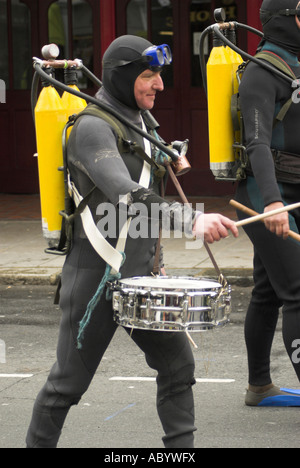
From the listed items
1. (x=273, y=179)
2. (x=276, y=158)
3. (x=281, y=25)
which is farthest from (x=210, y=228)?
(x=281, y=25)

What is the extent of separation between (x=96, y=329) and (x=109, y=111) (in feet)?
2.83

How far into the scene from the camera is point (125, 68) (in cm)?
401

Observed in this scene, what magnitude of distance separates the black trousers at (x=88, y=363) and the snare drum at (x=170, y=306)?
0.22 meters

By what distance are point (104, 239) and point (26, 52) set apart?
10.6m

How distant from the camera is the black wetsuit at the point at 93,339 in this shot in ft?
13.2

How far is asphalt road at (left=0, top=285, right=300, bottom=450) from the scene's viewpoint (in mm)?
4922

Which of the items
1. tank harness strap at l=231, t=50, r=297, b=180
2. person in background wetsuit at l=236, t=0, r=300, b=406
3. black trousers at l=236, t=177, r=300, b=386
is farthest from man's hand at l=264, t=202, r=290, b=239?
tank harness strap at l=231, t=50, r=297, b=180

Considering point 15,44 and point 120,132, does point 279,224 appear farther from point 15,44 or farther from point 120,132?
point 15,44

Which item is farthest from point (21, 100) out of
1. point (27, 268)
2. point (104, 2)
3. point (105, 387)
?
point (105, 387)

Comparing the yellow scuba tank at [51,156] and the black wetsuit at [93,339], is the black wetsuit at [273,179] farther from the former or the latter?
the yellow scuba tank at [51,156]

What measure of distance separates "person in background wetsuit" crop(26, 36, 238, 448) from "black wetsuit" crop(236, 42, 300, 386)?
760 millimetres

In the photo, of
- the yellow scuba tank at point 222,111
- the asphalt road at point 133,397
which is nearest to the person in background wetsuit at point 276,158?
the yellow scuba tank at point 222,111

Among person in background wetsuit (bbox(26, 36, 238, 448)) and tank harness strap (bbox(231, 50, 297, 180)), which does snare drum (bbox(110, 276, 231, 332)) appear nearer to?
person in background wetsuit (bbox(26, 36, 238, 448))

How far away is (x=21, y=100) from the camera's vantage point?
1430 cm
